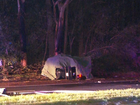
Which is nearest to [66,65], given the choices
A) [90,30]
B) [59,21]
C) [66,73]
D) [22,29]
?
[66,73]

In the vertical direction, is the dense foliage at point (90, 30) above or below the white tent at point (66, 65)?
above

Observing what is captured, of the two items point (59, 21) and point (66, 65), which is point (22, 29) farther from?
point (66, 65)

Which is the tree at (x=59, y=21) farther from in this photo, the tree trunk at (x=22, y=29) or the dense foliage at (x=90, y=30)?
the tree trunk at (x=22, y=29)

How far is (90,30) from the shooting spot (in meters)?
26.9

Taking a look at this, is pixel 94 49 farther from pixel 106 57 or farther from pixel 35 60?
pixel 35 60

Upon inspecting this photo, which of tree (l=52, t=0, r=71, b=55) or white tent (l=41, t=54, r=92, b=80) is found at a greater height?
tree (l=52, t=0, r=71, b=55)

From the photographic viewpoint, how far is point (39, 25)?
2558 cm

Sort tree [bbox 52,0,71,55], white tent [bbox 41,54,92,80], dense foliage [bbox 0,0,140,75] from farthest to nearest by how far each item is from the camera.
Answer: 1. tree [bbox 52,0,71,55]
2. dense foliage [bbox 0,0,140,75]
3. white tent [bbox 41,54,92,80]

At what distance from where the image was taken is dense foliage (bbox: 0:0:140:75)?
81.3 feet

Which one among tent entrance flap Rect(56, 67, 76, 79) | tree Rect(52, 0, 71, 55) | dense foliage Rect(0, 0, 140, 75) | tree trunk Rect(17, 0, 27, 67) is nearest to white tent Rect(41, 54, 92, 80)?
tent entrance flap Rect(56, 67, 76, 79)

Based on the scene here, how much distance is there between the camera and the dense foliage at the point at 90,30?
2478cm

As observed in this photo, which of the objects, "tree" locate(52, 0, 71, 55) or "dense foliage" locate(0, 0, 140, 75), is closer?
"dense foliage" locate(0, 0, 140, 75)

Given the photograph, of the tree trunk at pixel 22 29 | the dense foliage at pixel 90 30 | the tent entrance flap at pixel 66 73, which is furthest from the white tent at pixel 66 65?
the tree trunk at pixel 22 29

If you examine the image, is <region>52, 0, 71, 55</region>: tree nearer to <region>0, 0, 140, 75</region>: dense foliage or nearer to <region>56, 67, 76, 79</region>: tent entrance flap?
<region>0, 0, 140, 75</region>: dense foliage
